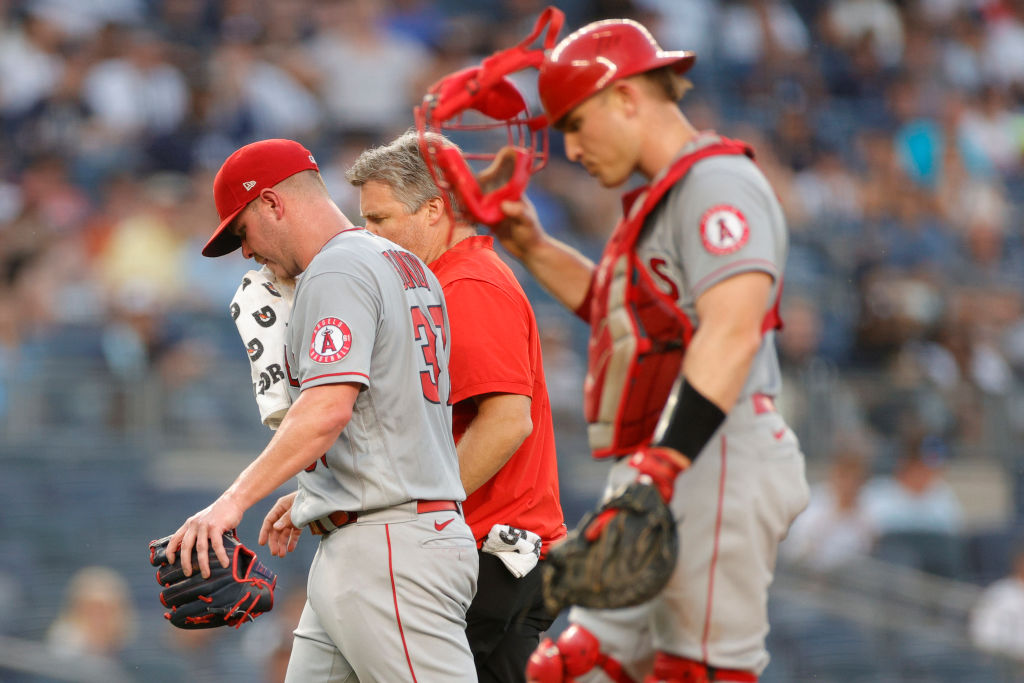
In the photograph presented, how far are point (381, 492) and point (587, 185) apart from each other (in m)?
7.79

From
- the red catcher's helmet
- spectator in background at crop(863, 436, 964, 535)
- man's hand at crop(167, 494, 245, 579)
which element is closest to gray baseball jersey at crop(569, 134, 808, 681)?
the red catcher's helmet

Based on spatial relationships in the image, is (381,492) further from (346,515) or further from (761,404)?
(761,404)

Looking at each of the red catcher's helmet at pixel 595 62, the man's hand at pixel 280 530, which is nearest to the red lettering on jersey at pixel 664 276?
the red catcher's helmet at pixel 595 62

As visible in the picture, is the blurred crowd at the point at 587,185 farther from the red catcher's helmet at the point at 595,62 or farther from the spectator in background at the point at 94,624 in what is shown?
the red catcher's helmet at the point at 595,62

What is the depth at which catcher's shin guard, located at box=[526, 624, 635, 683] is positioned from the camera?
9.29 feet

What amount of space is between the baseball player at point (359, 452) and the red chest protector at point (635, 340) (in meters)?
0.58

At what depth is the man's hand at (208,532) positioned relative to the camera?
302cm

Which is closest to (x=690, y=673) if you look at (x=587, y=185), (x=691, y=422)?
(x=691, y=422)

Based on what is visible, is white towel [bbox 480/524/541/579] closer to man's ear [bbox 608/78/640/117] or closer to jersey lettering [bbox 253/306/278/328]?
jersey lettering [bbox 253/306/278/328]

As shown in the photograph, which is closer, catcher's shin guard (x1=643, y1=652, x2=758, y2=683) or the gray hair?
catcher's shin guard (x1=643, y1=652, x2=758, y2=683)

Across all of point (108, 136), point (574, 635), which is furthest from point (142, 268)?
point (574, 635)

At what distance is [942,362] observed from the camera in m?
10.3

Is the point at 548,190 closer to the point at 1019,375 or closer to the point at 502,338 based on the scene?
the point at 1019,375

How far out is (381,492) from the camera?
3.21 metres
